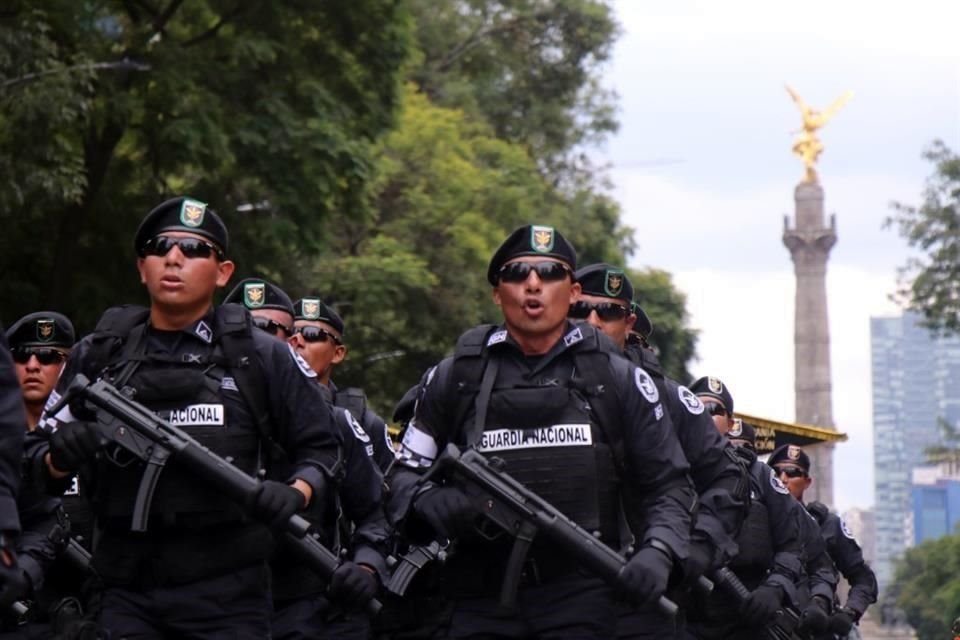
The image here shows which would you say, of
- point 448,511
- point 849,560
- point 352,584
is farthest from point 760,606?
point 849,560

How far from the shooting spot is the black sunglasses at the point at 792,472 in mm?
18078

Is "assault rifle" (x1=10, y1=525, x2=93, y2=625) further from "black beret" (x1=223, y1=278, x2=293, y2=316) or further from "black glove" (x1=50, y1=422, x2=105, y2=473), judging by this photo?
"black beret" (x1=223, y1=278, x2=293, y2=316)

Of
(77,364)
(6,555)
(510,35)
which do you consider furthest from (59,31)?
(510,35)

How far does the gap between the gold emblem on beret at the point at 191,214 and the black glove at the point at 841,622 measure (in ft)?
28.5

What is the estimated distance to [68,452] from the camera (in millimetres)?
8055

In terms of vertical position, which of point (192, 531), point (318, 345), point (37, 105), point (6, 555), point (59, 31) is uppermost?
point (59, 31)

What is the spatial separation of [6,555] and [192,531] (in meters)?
2.29

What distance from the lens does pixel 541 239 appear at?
912 cm

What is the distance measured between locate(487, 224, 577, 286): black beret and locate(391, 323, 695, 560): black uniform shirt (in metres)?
0.28

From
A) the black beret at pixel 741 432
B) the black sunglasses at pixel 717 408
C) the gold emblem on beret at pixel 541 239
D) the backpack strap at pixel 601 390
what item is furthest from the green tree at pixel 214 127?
the backpack strap at pixel 601 390

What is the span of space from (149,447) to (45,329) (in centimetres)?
285

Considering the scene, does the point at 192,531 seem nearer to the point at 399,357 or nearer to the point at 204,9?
the point at 204,9

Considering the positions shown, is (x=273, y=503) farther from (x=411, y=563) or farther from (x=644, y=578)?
(x=411, y=563)

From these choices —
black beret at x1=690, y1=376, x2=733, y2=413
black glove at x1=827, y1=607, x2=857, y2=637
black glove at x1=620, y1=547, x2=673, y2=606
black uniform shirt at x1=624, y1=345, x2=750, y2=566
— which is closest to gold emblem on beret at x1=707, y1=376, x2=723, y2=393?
black beret at x1=690, y1=376, x2=733, y2=413
